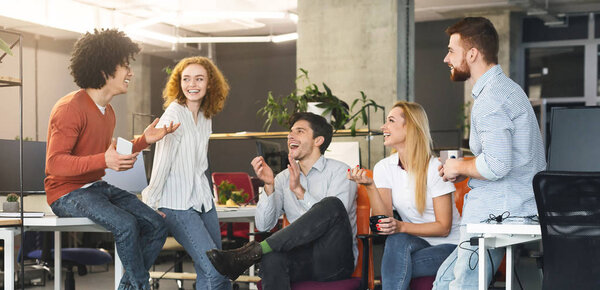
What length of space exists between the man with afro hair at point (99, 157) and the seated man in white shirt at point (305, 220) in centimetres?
33

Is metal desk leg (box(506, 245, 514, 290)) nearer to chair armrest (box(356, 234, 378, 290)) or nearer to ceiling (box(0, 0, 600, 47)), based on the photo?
chair armrest (box(356, 234, 378, 290))

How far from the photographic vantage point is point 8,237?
10.6 ft

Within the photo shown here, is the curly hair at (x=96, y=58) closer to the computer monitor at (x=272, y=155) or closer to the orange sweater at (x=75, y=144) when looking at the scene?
Answer: the orange sweater at (x=75, y=144)

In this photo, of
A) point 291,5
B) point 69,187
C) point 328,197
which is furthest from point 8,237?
point 291,5

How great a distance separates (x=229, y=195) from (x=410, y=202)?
6.12ft

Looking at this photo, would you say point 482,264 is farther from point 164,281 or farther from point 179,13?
point 179,13

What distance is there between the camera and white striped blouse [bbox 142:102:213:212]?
3352 mm

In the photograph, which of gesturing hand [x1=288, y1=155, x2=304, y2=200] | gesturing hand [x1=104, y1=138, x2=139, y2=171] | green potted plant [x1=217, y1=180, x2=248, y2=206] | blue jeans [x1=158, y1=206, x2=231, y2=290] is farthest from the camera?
green potted plant [x1=217, y1=180, x2=248, y2=206]

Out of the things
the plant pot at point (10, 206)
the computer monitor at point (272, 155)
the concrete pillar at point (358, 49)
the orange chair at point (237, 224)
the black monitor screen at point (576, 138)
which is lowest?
the orange chair at point (237, 224)

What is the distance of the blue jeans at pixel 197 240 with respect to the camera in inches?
131

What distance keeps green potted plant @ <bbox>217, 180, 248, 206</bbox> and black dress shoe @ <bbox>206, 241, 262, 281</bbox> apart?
1715 millimetres

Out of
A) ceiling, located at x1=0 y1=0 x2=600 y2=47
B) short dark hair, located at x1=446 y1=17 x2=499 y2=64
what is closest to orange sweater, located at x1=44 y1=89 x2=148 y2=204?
short dark hair, located at x1=446 y1=17 x2=499 y2=64

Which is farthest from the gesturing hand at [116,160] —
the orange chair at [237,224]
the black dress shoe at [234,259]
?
the orange chair at [237,224]

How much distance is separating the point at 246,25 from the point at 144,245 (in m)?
10.4
